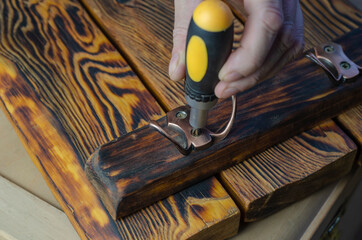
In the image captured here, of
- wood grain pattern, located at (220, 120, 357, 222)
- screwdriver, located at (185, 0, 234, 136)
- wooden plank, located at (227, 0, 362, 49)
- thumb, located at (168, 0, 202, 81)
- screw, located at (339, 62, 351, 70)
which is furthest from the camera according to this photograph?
wooden plank, located at (227, 0, 362, 49)

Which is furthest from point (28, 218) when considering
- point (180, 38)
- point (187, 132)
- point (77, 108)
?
point (180, 38)

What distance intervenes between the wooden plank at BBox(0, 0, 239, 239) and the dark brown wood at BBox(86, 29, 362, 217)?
0.04 m

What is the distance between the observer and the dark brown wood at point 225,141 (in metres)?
0.81

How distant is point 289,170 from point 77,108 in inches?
17.8

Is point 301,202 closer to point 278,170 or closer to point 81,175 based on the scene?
point 278,170

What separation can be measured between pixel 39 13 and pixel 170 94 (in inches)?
16.5

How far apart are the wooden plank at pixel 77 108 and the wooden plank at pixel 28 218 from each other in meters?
0.04

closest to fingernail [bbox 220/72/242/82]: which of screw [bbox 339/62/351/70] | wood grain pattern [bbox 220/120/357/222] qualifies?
wood grain pattern [bbox 220/120/357/222]

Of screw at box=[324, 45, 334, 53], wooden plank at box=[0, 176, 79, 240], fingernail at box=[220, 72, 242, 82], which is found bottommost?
wooden plank at box=[0, 176, 79, 240]

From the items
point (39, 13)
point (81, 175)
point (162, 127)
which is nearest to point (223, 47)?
point (162, 127)

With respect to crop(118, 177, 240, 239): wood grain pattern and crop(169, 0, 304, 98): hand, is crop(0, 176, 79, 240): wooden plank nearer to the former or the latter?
crop(118, 177, 240, 239): wood grain pattern

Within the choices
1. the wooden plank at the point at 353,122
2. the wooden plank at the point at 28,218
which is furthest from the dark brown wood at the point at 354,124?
the wooden plank at the point at 28,218

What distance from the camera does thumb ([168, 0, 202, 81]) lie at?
0.77 m

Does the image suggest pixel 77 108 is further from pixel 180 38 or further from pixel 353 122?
pixel 353 122
